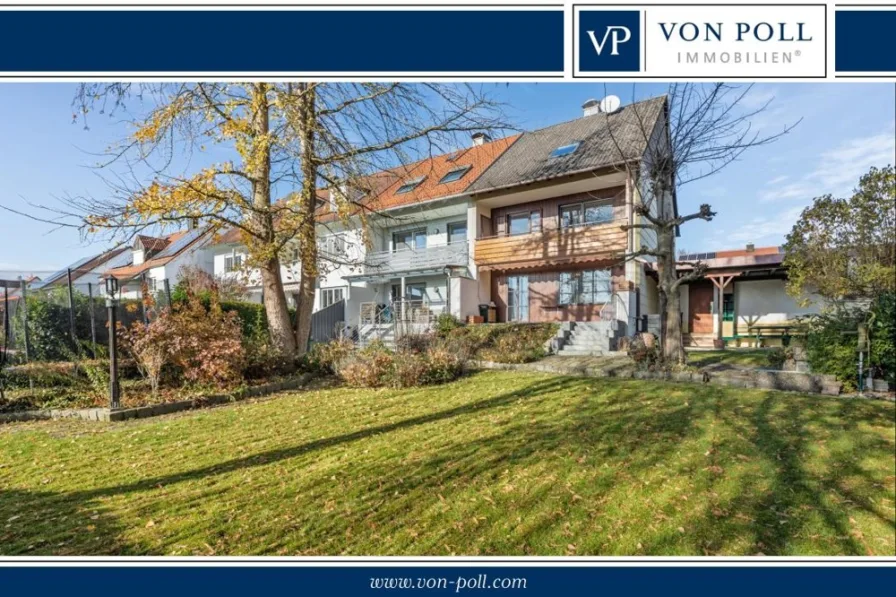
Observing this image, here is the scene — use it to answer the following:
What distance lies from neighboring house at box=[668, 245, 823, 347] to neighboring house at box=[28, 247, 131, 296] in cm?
744

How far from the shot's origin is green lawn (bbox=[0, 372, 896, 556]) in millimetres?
1854

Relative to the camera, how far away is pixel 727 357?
561 centimetres

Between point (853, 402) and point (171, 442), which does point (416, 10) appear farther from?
point (171, 442)

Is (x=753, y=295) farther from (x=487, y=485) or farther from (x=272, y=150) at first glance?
(x=272, y=150)

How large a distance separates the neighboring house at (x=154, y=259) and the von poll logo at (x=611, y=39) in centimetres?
639

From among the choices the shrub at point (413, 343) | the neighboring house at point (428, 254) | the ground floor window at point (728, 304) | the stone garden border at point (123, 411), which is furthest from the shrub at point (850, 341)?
the neighboring house at point (428, 254)

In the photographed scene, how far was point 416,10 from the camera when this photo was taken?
231cm

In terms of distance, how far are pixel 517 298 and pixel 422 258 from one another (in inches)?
151

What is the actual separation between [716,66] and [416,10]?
1746 millimetres

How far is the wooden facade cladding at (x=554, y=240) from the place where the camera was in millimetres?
11109

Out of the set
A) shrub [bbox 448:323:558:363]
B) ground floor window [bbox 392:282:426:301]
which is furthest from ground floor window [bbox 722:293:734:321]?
ground floor window [bbox 392:282:426:301]

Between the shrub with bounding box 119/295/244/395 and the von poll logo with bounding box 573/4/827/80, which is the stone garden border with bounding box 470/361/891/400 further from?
the shrub with bounding box 119/295/244/395

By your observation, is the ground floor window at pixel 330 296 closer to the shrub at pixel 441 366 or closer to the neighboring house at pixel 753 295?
the shrub at pixel 441 366

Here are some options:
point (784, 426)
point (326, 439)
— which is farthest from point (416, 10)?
point (326, 439)
